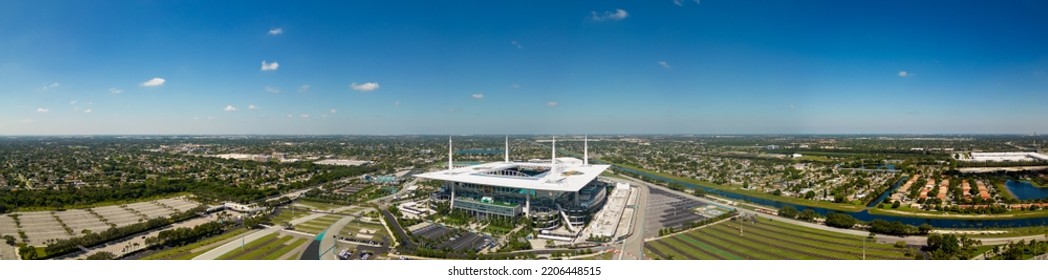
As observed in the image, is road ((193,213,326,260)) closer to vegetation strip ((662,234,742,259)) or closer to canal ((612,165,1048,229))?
vegetation strip ((662,234,742,259))

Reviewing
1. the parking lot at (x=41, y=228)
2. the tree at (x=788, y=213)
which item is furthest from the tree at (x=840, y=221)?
the parking lot at (x=41, y=228)

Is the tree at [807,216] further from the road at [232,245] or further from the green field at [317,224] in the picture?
the road at [232,245]

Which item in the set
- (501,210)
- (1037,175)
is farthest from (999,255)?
(1037,175)

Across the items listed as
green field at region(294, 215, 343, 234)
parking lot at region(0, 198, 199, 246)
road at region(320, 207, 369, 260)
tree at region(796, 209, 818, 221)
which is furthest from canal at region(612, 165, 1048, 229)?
parking lot at region(0, 198, 199, 246)

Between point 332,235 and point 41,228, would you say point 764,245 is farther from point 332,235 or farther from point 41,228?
point 41,228

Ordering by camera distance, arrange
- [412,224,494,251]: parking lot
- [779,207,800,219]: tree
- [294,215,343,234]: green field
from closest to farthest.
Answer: [412,224,494,251]: parking lot < [294,215,343,234]: green field < [779,207,800,219]: tree

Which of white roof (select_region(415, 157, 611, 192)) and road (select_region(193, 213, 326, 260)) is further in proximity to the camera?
white roof (select_region(415, 157, 611, 192))

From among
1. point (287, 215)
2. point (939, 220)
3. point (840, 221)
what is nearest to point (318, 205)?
point (287, 215)
